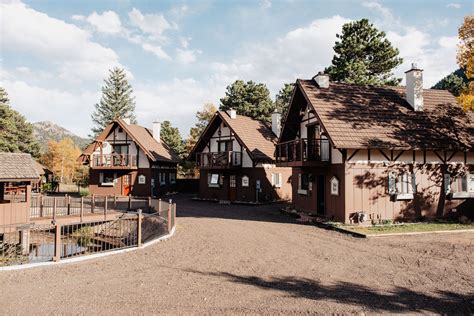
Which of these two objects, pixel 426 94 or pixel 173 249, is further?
pixel 426 94

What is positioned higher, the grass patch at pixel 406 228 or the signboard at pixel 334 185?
the signboard at pixel 334 185

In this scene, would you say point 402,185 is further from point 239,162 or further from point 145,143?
point 145,143

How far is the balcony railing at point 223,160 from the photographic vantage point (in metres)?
29.0

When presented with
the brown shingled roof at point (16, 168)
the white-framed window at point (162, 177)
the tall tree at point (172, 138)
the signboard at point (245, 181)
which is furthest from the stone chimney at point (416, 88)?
the tall tree at point (172, 138)

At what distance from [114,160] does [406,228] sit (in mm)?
27931

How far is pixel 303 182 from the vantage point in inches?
850

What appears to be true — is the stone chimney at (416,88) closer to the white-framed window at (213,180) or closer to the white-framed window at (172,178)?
the white-framed window at (213,180)

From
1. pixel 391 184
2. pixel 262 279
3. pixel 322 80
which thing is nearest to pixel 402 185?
pixel 391 184

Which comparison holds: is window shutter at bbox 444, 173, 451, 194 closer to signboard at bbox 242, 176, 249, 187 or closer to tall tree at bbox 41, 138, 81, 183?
signboard at bbox 242, 176, 249, 187

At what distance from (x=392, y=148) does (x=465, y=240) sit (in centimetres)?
495

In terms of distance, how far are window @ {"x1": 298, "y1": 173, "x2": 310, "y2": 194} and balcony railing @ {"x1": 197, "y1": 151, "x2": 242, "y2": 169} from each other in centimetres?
824

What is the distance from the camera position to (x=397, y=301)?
7.11m

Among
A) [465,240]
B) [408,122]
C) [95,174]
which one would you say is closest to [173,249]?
[465,240]

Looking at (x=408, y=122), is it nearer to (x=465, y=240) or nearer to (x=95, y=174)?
(x=465, y=240)
